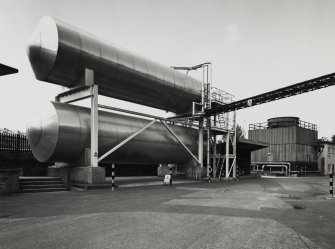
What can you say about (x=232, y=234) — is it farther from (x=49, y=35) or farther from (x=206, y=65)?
(x=206, y=65)

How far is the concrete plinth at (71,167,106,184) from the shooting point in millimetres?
14820

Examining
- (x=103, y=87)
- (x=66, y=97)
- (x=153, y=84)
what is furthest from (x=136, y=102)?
(x=66, y=97)

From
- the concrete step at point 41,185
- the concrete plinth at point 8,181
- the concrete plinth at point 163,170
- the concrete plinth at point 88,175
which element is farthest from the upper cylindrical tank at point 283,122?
the concrete plinth at point 8,181

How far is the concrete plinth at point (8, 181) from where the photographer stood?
11602 millimetres

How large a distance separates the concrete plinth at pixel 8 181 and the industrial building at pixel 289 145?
3480 cm

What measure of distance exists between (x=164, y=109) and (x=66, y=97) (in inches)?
322

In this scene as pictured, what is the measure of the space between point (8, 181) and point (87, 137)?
4717mm

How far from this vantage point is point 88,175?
14.9 m

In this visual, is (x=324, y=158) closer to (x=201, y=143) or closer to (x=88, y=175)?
(x=201, y=143)

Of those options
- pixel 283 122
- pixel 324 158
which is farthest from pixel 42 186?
pixel 324 158

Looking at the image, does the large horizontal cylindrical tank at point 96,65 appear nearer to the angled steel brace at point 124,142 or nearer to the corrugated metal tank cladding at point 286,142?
the angled steel brace at point 124,142

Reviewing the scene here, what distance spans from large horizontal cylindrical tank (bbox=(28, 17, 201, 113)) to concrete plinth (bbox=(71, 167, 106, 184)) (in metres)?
4.64

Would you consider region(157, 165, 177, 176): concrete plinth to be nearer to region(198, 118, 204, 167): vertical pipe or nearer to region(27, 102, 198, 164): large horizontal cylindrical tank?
region(198, 118, 204, 167): vertical pipe

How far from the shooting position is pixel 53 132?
47.7 ft
